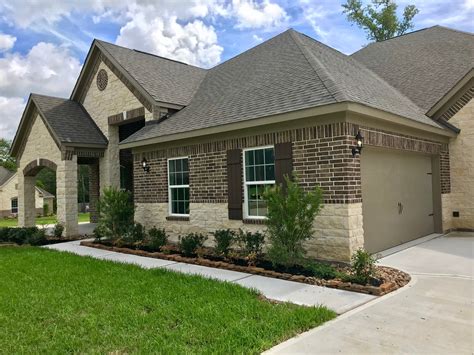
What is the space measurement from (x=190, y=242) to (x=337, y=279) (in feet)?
12.8

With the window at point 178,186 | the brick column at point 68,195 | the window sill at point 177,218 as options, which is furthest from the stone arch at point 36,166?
the window sill at point 177,218

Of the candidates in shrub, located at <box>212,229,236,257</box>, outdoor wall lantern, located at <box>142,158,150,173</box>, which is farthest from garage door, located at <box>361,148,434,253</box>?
outdoor wall lantern, located at <box>142,158,150,173</box>

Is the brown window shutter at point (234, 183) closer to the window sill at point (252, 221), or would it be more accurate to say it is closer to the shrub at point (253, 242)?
the window sill at point (252, 221)

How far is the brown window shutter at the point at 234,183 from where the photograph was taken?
340 inches

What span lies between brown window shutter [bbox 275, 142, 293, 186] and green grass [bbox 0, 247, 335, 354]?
270cm

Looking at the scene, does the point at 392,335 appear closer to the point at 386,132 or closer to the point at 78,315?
the point at 78,315

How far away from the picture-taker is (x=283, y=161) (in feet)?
25.3

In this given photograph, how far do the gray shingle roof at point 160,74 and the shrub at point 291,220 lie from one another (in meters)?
6.77

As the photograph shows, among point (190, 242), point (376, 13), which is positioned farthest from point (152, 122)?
point (376, 13)

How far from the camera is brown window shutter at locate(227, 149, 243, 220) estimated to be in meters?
8.64

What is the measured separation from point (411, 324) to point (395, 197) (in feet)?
16.8

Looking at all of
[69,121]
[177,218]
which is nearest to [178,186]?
[177,218]

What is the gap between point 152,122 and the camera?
12.0m

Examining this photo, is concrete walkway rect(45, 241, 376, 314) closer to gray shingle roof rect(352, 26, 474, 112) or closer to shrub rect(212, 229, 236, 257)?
shrub rect(212, 229, 236, 257)
